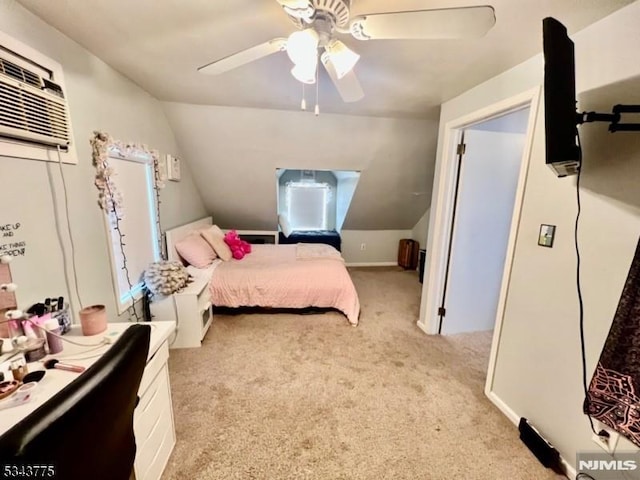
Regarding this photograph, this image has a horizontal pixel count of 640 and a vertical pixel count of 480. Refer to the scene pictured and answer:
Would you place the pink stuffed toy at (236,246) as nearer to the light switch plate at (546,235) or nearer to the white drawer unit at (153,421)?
the white drawer unit at (153,421)

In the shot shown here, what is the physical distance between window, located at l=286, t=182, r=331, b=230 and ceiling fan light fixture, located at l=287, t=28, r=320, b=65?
4.26m

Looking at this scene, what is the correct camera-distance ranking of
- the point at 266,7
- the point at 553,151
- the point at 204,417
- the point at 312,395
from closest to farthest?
the point at 553,151, the point at 266,7, the point at 204,417, the point at 312,395

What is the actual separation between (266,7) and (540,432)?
2.63 metres

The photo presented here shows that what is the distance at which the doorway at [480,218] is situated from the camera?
7.75 ft

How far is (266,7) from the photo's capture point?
3.99 ft

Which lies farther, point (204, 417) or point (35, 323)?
point (204, 417)

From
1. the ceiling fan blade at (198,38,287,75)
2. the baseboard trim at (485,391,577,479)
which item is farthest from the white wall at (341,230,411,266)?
the ceiling fan blade at (198,38,287,75)

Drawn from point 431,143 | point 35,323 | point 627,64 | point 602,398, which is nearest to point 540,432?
point 602,398

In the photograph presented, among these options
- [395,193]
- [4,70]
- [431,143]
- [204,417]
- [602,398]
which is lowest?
[204,417]

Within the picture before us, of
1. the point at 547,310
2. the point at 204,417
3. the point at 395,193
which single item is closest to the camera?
the point at 547,310

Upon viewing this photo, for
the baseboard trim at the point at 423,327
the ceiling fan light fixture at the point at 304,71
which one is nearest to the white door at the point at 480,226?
the baseboard trim at the point at 423,327

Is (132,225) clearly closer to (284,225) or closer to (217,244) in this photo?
(217,244)

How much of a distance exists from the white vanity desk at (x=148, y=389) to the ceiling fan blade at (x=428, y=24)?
61.4 inches

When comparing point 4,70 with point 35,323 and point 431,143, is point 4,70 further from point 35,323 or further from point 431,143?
point 431,143
